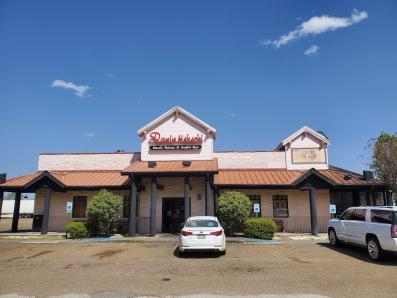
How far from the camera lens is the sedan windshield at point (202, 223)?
12.3 m

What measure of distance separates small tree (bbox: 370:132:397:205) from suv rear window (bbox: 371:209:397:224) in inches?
784

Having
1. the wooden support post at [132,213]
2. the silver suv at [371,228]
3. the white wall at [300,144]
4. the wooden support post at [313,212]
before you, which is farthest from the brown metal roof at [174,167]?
the silver suv at [371,228]

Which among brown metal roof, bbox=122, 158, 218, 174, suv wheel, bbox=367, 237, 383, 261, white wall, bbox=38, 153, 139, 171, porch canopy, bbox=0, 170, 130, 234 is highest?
white wall, bbox=38, 153, 139, 171

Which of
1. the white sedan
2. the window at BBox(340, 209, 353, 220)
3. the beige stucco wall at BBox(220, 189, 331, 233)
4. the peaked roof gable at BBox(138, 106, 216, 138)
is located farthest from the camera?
the peaked roof gable at BBox(138, 106, 216, 138)

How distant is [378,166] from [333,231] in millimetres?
22917

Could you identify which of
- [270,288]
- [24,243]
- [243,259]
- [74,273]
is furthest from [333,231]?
[24,243]

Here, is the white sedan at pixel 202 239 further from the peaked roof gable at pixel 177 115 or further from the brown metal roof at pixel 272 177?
the peaked roof gable at pixel 177 115

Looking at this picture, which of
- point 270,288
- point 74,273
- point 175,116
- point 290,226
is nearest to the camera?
point 270,288

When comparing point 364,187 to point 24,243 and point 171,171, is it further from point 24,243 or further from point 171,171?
point 24,243

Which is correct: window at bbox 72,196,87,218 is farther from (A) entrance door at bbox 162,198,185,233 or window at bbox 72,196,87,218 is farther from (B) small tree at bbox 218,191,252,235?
(B) small tree at bbox 218,191,252,235

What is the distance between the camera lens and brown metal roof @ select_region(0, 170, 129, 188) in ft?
71.8

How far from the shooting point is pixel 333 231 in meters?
14.4

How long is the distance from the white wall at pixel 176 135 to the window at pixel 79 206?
5.49 m

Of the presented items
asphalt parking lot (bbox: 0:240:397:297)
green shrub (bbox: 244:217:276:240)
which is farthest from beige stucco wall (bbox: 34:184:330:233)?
asphalt parking lot (bbox: 0:240:397:297)
